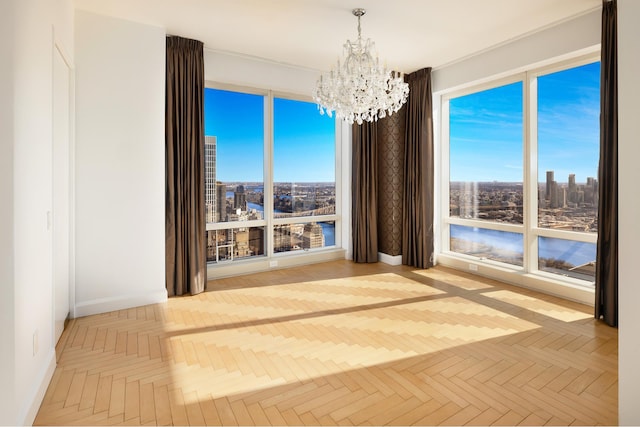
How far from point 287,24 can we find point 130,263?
3.11 m

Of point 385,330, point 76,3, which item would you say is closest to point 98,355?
point 385,330

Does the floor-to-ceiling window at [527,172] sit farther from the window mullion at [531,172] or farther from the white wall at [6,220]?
the white wall at [6,220]

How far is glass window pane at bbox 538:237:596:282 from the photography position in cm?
403

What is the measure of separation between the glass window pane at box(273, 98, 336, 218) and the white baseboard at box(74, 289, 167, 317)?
2.17 m

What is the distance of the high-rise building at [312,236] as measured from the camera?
5932 mm

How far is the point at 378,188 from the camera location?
6078mm

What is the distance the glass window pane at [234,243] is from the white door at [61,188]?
185cm

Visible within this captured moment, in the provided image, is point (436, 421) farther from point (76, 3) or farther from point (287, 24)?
point (76, 3)

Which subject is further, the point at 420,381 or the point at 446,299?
the point at 446,299

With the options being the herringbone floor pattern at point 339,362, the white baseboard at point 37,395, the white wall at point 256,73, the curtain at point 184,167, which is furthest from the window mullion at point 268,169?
the white baseboard at point 37,395

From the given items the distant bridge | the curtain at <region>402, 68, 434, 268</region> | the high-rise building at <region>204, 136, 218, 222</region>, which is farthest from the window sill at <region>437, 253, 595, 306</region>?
the high-rise building at <region>204, 136, 218, 222</region>

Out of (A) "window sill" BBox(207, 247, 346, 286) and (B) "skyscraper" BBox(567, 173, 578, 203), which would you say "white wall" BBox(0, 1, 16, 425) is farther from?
(B) "skyscraper" BBox(567, 173, 578, 203)

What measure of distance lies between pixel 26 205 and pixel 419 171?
4.76 metres
